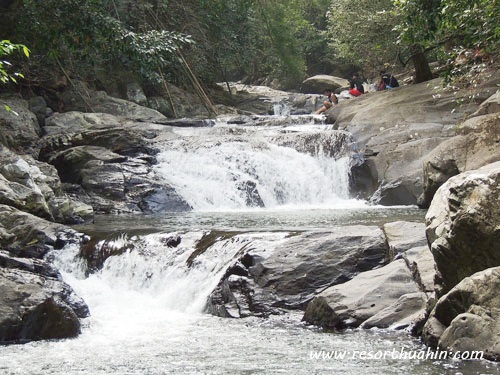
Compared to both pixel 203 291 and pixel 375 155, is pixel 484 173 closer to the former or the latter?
pixel 203 291

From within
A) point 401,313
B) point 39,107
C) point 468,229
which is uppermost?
point 39,107

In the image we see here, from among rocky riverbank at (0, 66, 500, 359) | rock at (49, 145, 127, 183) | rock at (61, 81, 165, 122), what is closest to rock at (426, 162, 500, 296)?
rocky riverbank at (0, 66, 500, 359)

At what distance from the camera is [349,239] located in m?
8.30

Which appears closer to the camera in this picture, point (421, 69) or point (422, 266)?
point (422, 266)

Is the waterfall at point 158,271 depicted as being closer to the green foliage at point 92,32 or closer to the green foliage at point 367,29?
the green foliage at point 92,32

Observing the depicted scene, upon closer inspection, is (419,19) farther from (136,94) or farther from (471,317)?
(136,94)

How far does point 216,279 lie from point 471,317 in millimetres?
3776

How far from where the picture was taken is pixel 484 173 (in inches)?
237

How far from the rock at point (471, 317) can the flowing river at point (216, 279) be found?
0.16 meters

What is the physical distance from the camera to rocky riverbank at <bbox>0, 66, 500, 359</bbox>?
5.93m

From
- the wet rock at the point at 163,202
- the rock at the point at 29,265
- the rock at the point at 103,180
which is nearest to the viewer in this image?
the rock at the point at 29,265

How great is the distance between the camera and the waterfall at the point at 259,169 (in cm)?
1631

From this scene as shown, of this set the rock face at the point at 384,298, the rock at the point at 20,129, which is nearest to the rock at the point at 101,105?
the rock at the point at 20,129

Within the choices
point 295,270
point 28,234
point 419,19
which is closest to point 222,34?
point 419,19
